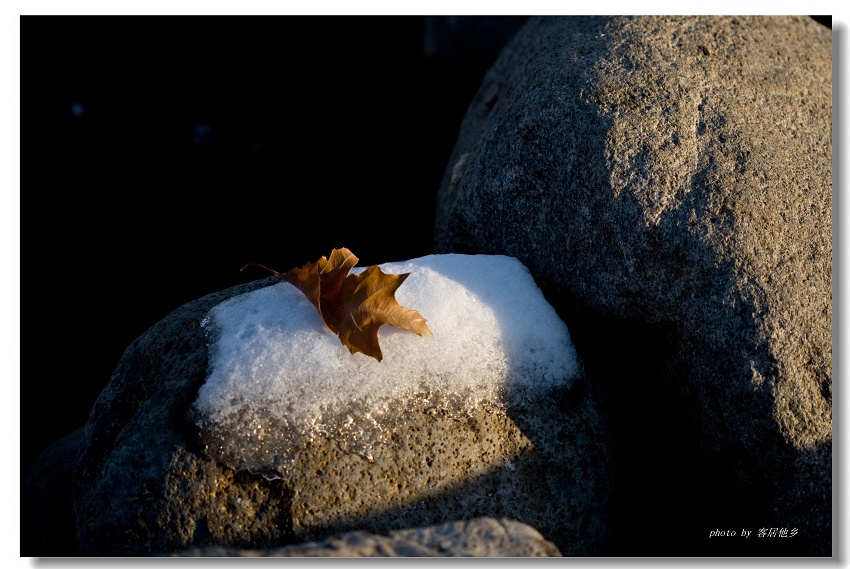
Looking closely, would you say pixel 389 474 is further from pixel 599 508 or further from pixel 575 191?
pixel 575 191

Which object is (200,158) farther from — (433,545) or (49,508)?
(433,545)

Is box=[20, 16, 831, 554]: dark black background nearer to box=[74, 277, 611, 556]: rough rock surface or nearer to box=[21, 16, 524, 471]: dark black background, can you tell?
box=[21, 16, 524, 471]: dark black background

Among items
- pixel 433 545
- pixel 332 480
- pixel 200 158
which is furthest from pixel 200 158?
pixel 433 545

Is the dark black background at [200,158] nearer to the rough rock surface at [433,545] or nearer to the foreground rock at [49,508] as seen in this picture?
the foreground rock at [49,508]

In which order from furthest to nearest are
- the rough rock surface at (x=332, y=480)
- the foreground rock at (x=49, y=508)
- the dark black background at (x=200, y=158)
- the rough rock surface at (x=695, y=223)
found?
the dark black background at (x=200, y=158) < the foreground rock at (x=49, y=508) < the rough rock surface at (x=695, y=223) < the rough rock surface at (x=332, y=480)

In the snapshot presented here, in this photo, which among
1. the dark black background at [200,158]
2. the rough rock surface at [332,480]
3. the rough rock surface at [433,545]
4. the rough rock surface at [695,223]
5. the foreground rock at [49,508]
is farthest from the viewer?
the dark black background at [200,158]

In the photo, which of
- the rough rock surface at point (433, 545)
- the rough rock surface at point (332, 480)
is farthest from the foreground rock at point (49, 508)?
the rough rock surface at point (433, 545)
